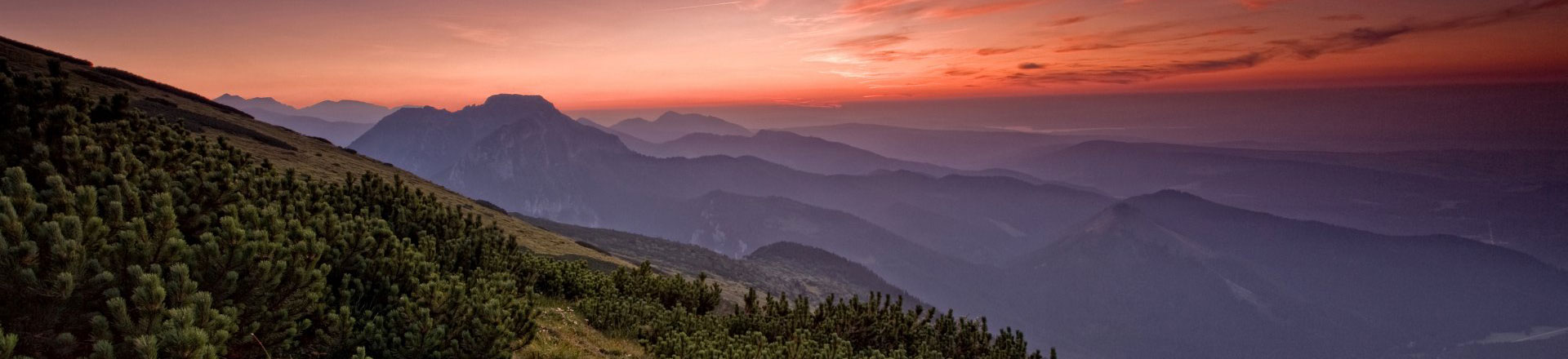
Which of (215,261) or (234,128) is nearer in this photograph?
(215,261)

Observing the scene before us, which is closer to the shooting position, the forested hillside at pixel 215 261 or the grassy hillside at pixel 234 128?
the forested hillside at pixel 215 261

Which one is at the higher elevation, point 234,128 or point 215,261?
point 234,128

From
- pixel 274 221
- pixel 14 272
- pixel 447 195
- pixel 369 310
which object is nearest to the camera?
pixel 14 272

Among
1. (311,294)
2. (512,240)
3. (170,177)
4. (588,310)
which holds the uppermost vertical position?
(170,177)

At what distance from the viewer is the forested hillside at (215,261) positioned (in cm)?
563

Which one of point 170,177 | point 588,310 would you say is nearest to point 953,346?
point 588,310

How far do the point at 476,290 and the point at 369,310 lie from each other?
145cm

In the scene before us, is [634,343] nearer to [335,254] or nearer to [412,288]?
[412,288]

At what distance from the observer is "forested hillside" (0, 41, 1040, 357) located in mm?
5633

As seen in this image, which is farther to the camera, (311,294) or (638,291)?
(638,291)

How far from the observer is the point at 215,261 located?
6.77 metres

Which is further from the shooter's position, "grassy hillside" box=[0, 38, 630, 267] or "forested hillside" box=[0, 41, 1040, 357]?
"grassy hillside" box=[0, 38, 630, 267]

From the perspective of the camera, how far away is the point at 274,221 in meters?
8.05

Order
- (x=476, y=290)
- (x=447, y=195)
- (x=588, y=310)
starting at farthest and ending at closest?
1. (x=447, y=195)
2. (x=588, y=310)
3. (x=476, y=290)
